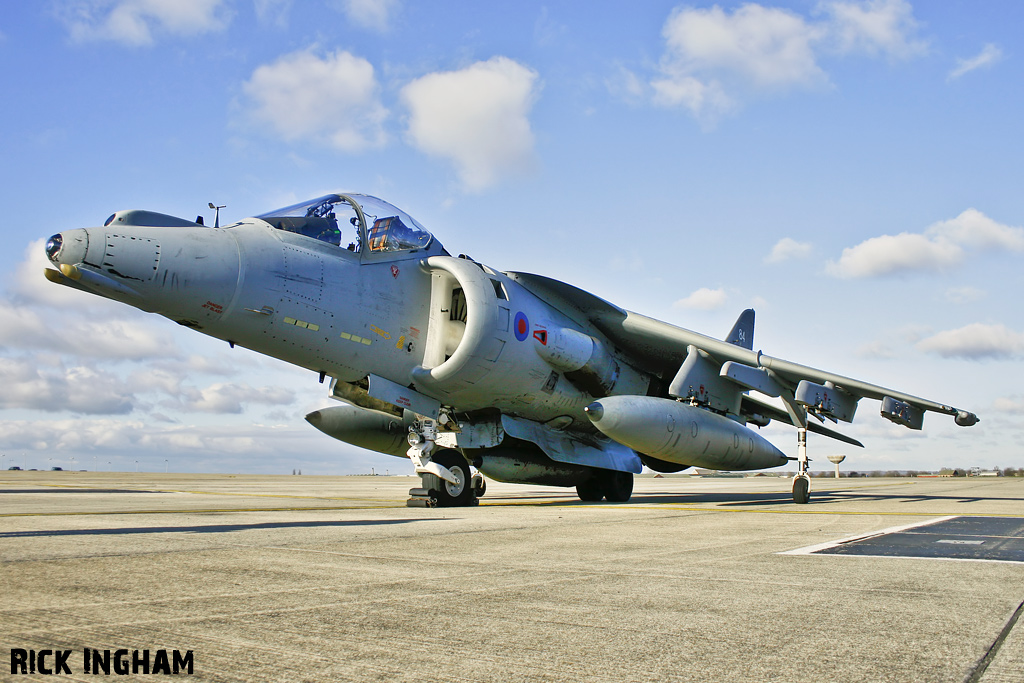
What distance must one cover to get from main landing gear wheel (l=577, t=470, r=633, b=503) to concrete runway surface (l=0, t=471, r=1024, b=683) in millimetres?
8817

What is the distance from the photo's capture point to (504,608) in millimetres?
3146

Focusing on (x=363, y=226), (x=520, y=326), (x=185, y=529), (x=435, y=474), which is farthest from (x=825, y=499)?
(x=185, y=529)

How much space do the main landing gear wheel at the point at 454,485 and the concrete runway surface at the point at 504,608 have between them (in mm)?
4898

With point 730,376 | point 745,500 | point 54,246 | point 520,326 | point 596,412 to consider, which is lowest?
point 745,500

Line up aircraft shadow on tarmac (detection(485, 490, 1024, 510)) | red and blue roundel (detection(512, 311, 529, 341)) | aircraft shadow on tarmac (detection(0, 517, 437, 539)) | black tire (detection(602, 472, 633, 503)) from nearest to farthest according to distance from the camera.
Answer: aircraft shadow on tarmac (detection(0, 517, 437, 539))
red and blue roundel (detection(512, 311, 529, 341))
aircraft shadow on tarmac (detection(485, 490, 1024, 510))
black tire (detection(602, 472, 633, 503))

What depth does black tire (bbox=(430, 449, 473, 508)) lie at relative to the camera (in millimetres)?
10812

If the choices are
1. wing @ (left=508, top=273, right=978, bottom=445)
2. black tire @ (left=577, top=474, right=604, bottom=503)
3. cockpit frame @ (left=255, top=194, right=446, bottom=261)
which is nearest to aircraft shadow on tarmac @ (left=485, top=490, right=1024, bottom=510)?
black tire @ (left=577, top=474, right=604, bottom=503)

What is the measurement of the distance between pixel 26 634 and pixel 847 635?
2790mm

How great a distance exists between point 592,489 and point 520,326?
4.73 m

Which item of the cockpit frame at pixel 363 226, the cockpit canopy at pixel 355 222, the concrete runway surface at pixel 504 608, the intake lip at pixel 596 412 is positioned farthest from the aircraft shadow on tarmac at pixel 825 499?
the concrete runway surface at pixel 504 608

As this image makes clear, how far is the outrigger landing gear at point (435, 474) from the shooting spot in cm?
1073

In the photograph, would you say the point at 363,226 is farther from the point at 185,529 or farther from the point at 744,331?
the point at 744,331

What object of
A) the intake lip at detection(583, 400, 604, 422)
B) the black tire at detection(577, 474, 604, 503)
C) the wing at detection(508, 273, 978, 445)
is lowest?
the black tire at detection(577, 474, 604, 503)

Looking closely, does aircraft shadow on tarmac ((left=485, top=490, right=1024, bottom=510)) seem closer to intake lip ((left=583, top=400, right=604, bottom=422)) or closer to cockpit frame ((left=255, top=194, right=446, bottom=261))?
intake lip ((left=583, top=400, right=604, bottom=422))
